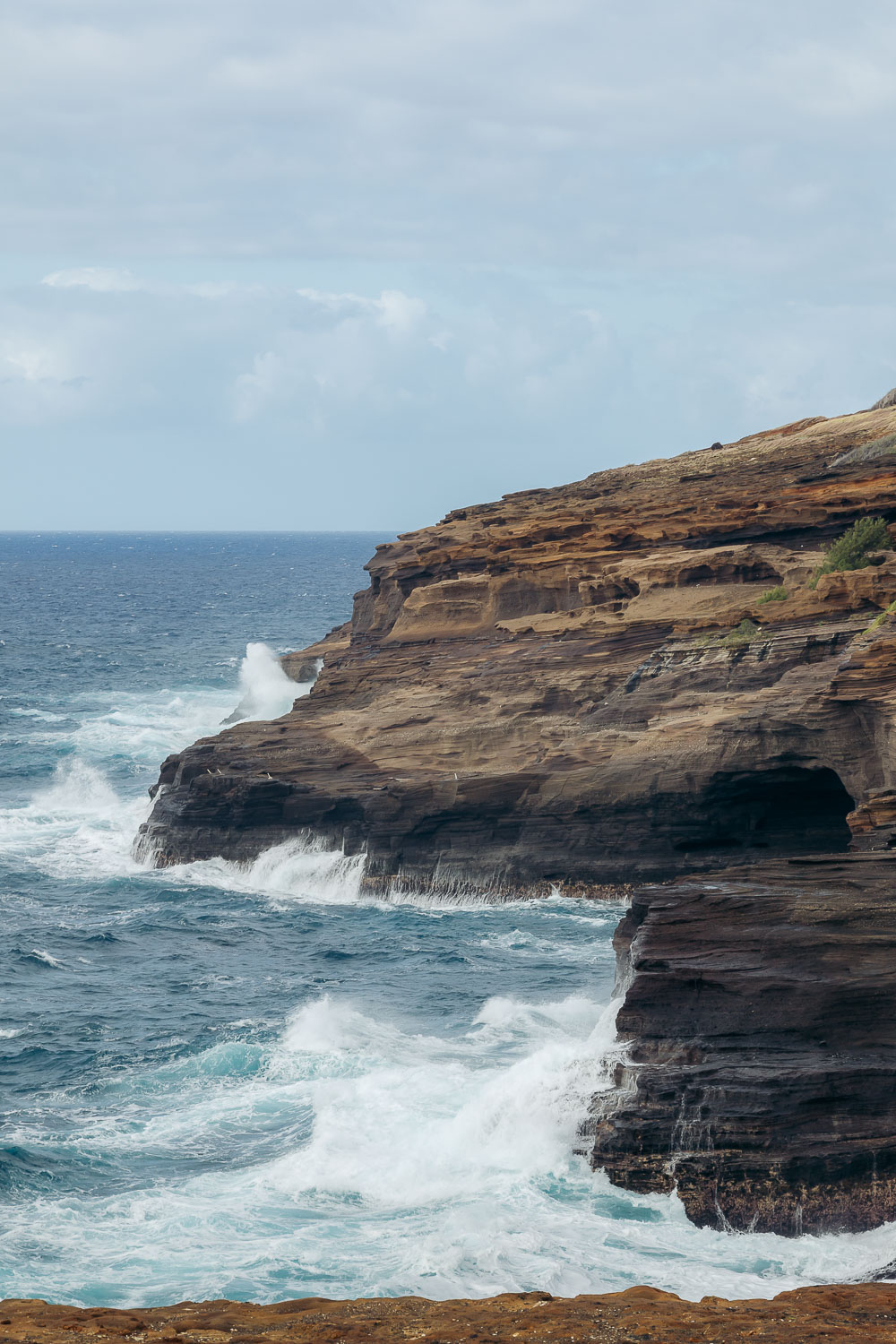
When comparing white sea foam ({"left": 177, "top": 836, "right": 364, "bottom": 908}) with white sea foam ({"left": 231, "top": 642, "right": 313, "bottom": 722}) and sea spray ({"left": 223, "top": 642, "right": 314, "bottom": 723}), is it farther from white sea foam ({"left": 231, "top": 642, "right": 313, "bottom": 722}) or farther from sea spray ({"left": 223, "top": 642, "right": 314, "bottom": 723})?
sea spray ({"left": 223, "top": 642, "right": 314, "bottom": 723})

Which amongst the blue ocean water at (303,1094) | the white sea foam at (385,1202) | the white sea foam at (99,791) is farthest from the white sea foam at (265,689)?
the white sea foam at (385,1202)

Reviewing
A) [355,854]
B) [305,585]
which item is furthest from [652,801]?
[305,585]

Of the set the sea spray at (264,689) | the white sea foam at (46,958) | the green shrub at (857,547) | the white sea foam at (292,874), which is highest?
the green shrub at (857,547)

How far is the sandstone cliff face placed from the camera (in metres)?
36.0

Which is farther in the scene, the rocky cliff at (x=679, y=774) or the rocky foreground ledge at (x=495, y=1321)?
the rocky cliff at (x=679, y=774)

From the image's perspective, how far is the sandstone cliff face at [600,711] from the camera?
118 feet

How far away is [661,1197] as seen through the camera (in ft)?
71.1

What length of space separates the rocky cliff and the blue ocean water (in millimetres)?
1144

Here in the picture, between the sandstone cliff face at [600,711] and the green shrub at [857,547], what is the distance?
0.70 m

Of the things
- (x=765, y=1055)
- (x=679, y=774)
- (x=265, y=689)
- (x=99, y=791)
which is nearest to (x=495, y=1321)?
(x=765, y=1055)

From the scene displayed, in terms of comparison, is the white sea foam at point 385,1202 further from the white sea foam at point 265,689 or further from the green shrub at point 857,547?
the white sea foam at point 265,689

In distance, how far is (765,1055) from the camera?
22.2 metres

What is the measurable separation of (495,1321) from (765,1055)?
7.96m

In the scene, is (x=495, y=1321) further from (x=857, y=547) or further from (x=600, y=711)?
(x=857, y=547)
